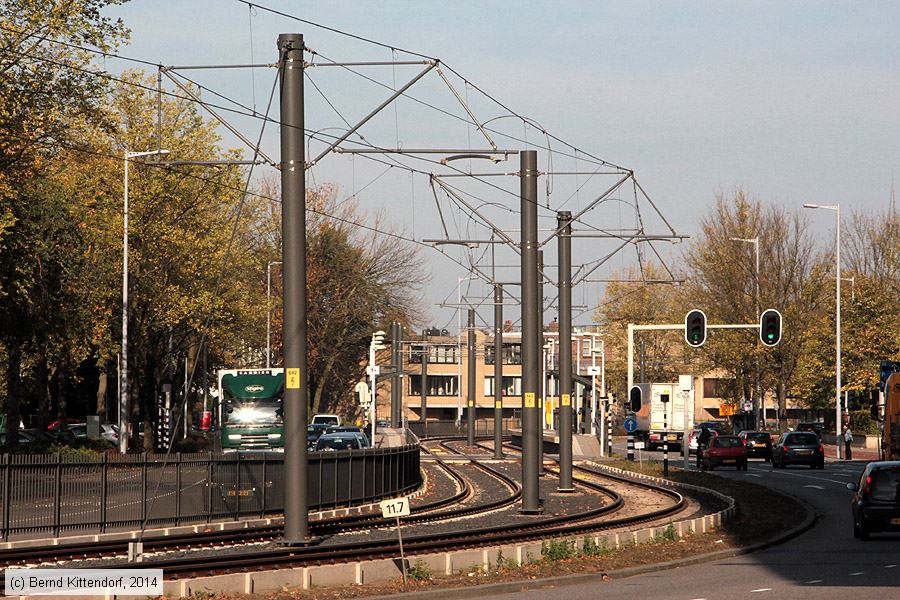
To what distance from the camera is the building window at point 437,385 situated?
536 feet

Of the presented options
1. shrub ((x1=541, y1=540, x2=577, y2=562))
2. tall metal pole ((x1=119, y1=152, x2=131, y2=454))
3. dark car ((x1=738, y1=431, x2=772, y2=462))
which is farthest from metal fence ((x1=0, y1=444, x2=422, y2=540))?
dark car ((x1=738, y1=431, x2=772, y2=462))

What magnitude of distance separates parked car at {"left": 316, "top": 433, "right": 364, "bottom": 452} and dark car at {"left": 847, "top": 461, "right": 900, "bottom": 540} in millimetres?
31173

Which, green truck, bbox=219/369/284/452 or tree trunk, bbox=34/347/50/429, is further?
tree trunk, bbox=34/347/50/429

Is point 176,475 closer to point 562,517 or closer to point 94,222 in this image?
point 562,517

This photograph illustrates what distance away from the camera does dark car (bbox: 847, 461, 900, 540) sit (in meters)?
26.6

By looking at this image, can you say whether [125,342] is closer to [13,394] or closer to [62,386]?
[13,394]

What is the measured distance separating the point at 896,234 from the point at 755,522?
5962cm

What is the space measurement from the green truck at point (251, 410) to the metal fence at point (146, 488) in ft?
50.6

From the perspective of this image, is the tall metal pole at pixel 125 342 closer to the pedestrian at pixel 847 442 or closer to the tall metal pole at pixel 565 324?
the tall metal pole at pixel 565 324

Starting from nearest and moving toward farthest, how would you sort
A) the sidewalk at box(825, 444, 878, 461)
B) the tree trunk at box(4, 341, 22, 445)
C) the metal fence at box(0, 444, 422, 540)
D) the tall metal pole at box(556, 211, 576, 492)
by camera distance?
the metal fence at box(0, 444, 422, 540)
the tall metal pole at box(556, 211, 576, 492)
the tree trunk at box(4, 341, 22, 445)
the sidewalk at box(825, 444, 878, 461)

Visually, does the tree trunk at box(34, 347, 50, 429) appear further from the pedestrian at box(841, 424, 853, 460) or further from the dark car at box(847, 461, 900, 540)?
the pedestrian at box(841, 424, 853, 460)

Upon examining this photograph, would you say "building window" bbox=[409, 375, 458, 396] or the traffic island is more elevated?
"building window" bbox=[409, 375, 458, 396]

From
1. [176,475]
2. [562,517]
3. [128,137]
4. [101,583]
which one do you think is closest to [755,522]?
[562,517]

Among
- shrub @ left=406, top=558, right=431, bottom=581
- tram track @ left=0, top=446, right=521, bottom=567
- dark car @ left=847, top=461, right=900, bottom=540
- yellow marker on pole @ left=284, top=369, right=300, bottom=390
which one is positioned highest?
yellow marker on pole @ left=284, top=369, right=300, bottom=390
